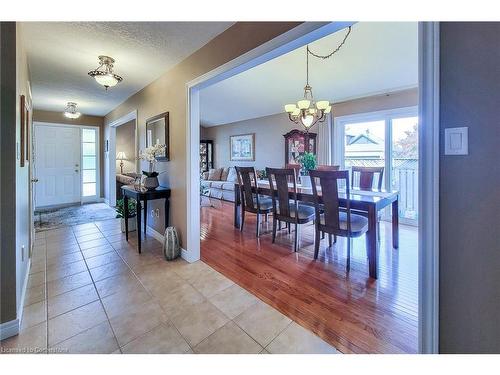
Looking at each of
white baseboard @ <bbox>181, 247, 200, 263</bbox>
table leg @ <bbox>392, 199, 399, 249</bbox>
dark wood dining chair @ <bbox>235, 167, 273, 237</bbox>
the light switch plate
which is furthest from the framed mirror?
table leg @ <bbox>392, 199, 399, 249</bbox>

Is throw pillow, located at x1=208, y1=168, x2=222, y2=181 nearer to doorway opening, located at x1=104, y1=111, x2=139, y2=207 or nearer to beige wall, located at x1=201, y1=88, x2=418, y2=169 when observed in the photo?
beige wall, located at x1=201, y1=88, x2=418, y2=169

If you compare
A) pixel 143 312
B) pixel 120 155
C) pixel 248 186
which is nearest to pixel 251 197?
pixel 248 186

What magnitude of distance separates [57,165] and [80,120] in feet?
4.22

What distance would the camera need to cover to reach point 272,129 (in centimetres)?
640

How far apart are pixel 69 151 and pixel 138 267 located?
5286mm

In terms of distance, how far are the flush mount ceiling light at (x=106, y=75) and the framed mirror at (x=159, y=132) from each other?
67 cm

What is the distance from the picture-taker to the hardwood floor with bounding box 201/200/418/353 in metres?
1.63

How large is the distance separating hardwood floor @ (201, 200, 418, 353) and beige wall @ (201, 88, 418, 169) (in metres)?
2.39

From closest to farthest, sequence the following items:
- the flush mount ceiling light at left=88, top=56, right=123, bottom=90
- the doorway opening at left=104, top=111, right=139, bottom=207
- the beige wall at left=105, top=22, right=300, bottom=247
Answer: the beige wall at left=105, top=22, right=300, bottom=247 → the flush mount ceiling light at left=88, top=56, right=123, bottom=90 → the doorway opening at left=104, top=111, right=139, bottom=207

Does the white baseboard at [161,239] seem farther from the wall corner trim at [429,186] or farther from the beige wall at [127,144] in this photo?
the beige wall at [127,144]

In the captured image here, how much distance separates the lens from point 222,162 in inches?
322

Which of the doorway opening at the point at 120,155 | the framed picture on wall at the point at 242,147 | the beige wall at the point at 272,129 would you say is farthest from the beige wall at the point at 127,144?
the framed picture on wall at the point at 242,147
